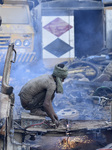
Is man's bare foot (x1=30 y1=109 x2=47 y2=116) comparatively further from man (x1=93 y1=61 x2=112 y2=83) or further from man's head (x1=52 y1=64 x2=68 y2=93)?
man (x1=93 y1=61 x2=112 y2=83)

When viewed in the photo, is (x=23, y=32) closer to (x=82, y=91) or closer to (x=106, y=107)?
(x=82, y=91)

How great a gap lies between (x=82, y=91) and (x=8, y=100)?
450 cm

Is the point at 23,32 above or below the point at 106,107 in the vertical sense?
above

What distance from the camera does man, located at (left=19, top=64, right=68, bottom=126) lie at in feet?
18.7

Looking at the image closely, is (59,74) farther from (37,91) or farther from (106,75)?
(106,75)

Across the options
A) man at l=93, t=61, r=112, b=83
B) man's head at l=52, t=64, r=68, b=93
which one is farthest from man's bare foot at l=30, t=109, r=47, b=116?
man at l=93, t=61, r=112, b=83

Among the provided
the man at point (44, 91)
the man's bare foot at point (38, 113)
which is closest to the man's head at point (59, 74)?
the man at point (44, 91)

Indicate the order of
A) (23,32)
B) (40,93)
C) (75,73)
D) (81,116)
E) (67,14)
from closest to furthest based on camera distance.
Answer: (40,93), (81,116), (75,73), (23,32), (67,14)

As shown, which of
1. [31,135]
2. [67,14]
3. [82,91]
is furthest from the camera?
[67,14]

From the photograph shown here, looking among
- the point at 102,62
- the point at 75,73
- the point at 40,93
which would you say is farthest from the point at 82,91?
the point at 40,93

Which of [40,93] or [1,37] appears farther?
[1,37]

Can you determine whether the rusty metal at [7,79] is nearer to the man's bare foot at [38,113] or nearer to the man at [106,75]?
the man's bare foot at [38,113]

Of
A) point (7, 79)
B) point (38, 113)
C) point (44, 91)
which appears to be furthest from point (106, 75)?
point (7, 79)

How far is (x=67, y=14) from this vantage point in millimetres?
12641
